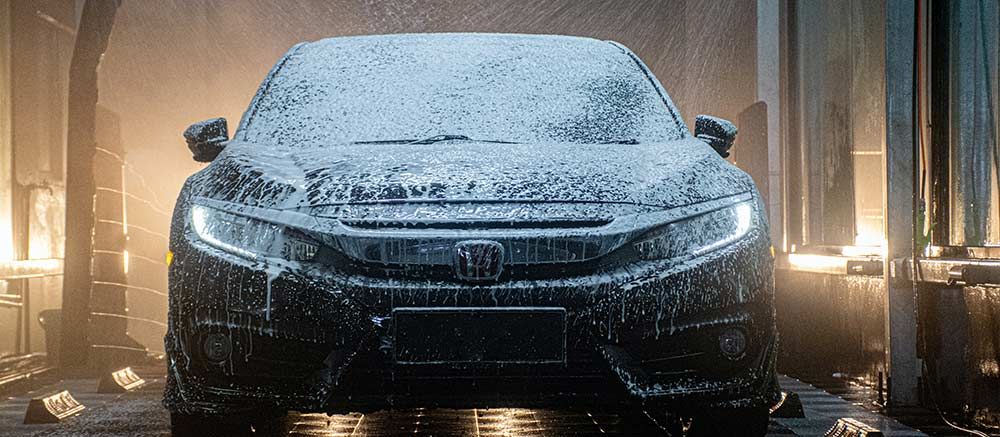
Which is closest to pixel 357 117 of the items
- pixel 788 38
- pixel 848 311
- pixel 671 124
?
pixel 671 124

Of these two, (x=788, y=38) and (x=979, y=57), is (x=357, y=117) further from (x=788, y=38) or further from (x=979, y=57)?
(x=788, y=38)

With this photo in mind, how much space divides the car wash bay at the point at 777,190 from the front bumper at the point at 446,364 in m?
1.76

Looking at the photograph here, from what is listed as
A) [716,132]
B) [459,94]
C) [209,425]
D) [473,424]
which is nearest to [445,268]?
[209,425]

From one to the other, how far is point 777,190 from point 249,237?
722 cm

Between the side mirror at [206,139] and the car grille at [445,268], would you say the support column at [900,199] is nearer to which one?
the car grille at [445,268]

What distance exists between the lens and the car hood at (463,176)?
13.2 feet

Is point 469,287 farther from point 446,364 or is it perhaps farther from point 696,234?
point 696,234

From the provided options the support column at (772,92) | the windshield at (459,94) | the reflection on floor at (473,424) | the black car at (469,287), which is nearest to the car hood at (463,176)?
the black car at (469,287)

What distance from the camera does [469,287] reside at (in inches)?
151

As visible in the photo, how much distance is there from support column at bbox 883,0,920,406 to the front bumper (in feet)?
9.76

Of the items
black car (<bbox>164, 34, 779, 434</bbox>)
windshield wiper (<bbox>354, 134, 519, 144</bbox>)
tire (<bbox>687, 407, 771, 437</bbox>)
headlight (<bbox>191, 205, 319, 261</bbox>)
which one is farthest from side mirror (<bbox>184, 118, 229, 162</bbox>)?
tire (<bbox>687, 407, 771, 437</bbox>)

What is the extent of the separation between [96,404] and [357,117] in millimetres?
2851

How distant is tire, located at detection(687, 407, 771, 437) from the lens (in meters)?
4.21

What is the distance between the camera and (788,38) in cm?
1028
